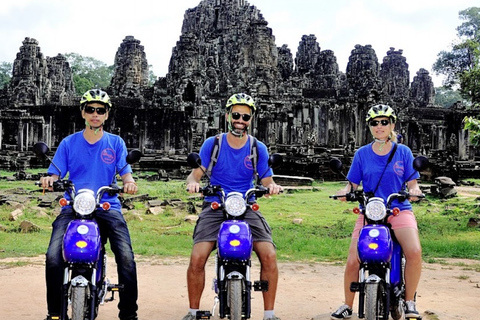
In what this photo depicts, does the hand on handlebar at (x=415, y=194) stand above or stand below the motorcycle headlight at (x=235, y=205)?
above

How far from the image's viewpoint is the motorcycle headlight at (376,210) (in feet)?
16.1

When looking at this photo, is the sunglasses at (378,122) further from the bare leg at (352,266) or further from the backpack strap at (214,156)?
the backpack strap at (214,156)

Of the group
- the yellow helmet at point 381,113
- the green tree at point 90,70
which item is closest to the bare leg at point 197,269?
the yellow helmet at point 381,113

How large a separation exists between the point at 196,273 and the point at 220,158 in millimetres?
1010

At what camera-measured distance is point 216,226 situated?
5062mm

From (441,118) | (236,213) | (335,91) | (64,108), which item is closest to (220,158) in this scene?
(236,213)

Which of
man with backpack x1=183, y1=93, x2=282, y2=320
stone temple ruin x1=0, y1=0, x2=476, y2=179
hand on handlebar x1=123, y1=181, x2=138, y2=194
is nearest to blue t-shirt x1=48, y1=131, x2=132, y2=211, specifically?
hand on handlebar x1=123, y1=181, x2=138, y2=194

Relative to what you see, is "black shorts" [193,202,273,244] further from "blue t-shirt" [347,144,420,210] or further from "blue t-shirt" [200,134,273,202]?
"blue t-shirt" [347,144,420,210]

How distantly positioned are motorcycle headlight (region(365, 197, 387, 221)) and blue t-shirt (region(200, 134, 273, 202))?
984 millimetres

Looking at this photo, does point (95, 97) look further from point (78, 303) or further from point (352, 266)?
point (352, 266)

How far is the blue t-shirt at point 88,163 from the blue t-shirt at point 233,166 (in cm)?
77

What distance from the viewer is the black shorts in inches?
199

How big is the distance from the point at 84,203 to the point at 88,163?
59cm

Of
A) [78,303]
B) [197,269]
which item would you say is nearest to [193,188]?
[197,269]
